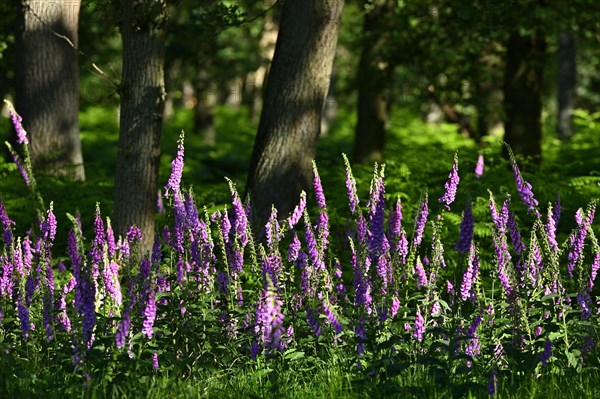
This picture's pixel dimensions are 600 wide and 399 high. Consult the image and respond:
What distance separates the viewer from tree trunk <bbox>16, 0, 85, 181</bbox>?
11547 mm

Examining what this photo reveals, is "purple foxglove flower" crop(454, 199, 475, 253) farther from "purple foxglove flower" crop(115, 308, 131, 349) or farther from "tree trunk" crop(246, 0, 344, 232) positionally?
"tree trunk" crop(246, 0, 344, 232)

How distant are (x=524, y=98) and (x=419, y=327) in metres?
8.31

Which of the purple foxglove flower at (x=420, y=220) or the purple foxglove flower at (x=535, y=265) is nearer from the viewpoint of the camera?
the purple foxglove flower at (x=420, y=220)

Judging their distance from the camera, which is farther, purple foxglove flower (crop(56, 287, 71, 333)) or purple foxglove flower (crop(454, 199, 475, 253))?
purple foxglove flower (crop(56, 287, 71, 333))

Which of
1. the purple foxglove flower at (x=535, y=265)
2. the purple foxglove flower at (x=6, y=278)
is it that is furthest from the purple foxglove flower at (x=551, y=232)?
the purple foxglove flower at (x=6, y=278)

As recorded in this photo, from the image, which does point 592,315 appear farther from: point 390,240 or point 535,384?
point 390,240

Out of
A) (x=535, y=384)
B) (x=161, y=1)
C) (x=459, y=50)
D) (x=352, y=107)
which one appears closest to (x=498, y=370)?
(x=535, y=384)

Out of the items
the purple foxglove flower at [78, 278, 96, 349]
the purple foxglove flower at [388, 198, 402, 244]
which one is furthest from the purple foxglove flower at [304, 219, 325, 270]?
the purple foxglove flower at [78, 278, 96, 349]

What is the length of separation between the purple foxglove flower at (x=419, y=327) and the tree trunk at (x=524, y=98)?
800 cm

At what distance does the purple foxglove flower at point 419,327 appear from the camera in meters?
5.16

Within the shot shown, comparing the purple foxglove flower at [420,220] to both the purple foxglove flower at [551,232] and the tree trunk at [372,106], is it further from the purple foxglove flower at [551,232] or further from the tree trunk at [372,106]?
the tree trunk at [372,106]

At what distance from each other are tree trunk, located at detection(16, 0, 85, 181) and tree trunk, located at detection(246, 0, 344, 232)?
3936 millimetres

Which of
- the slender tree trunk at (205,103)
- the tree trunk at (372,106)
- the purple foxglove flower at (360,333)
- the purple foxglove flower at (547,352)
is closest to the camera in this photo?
the purple foxglove flower at (547,352)

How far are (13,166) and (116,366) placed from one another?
741cm
